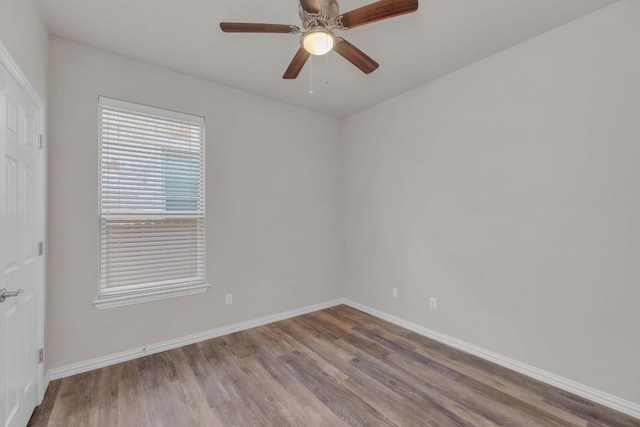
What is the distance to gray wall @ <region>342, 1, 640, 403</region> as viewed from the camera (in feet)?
6.73

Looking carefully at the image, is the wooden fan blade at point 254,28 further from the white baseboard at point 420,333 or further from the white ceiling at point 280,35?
the white baseboard at point 420,333

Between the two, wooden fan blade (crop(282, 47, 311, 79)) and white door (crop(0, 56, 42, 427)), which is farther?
wooden fan blade (crop(282, 47, 311, 79))

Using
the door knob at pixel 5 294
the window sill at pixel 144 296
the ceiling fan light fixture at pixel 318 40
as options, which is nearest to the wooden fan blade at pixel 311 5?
the ceiling fan light fixture at pixel 318 40

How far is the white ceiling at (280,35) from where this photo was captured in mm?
2084

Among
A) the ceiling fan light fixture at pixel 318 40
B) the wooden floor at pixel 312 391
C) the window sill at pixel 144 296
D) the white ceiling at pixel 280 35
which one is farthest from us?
the window sill at pixel 144 296

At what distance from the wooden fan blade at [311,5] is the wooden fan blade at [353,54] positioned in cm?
24

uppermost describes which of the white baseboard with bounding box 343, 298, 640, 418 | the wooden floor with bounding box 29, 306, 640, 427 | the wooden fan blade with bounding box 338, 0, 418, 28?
the wooden fan blade with bounding box 338, 0, 418, 28

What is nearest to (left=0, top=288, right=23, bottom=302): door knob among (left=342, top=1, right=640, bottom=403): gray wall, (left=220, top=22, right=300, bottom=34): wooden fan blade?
(left=220, top=22, right=300, bottom=34): wooden fan blade

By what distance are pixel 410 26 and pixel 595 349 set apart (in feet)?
9.28

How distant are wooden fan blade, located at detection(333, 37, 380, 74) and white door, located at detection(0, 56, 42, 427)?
1848mm

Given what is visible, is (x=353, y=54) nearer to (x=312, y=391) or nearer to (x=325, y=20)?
(x=325, y=20)

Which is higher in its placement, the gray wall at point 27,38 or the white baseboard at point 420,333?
the gray wall at point 27,38

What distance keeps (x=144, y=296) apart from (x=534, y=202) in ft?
11.9

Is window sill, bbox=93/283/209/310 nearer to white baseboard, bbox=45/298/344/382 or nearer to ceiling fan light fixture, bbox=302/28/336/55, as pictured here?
white baseboard, bbox=45/298/344/382
